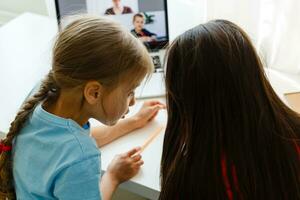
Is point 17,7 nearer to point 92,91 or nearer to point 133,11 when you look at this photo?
point 133,11

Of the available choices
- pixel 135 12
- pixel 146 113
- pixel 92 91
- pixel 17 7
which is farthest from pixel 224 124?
pixel 17 7

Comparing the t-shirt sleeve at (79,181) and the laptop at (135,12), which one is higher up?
the laptop at (135,12)

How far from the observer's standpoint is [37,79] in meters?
1.28

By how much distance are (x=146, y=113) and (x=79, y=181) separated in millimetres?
320

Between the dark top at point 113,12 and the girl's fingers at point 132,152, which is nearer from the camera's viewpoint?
the girl's fingers at point 132,152

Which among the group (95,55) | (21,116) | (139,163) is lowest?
(139,163)

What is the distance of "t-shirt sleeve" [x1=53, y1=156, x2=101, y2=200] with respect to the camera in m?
0.81

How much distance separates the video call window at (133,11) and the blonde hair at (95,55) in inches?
20.1

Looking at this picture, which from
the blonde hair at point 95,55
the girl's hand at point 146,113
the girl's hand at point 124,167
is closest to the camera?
the blonde hair at point 95,55

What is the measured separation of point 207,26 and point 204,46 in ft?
0.14

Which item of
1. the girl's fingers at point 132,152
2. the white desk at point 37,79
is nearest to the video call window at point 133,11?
the white desk at point 37,79

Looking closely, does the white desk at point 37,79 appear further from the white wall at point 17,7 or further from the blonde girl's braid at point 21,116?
the white wall at point 17,7

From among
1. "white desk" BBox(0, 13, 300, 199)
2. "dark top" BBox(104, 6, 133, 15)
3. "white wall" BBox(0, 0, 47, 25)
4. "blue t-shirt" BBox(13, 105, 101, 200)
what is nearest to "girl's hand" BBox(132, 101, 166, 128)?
"white desk" BBox(0, 13, 300, 199)

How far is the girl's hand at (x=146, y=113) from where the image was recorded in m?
1.07
